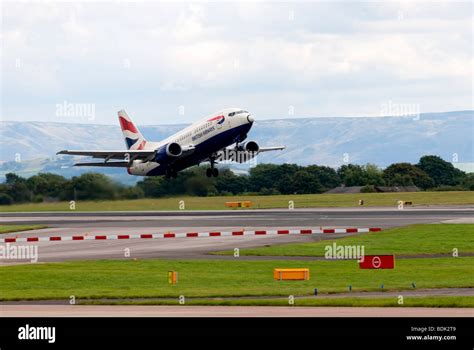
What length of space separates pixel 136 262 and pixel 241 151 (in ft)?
111

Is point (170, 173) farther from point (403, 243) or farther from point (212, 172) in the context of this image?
point (403, 243)

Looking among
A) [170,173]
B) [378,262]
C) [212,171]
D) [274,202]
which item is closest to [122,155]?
[170,173]

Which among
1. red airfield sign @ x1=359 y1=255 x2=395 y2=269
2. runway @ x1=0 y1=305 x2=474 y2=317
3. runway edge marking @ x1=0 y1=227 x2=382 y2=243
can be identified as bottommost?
runway @ x1=0 y1=305 x2=474 y2=317

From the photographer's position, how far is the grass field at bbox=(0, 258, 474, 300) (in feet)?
136

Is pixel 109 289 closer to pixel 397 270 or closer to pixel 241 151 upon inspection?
pixel 397 270

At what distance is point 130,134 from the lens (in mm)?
106562

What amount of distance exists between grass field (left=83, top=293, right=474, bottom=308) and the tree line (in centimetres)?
5255

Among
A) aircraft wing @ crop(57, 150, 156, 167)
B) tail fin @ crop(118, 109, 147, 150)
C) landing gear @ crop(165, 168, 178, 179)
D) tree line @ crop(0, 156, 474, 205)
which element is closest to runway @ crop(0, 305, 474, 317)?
aircraft wing @ crop(57, 150, 156, 167)

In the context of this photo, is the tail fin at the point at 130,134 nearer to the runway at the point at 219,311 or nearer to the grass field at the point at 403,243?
the grass field at the point at 403,243

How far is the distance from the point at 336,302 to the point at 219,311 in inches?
175

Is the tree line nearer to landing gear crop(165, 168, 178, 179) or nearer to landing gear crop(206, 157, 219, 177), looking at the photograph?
landing gear crop(165, 168, 178, 179)

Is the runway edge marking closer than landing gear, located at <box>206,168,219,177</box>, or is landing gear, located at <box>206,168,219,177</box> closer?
the runway edge marking

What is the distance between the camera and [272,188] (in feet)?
480
